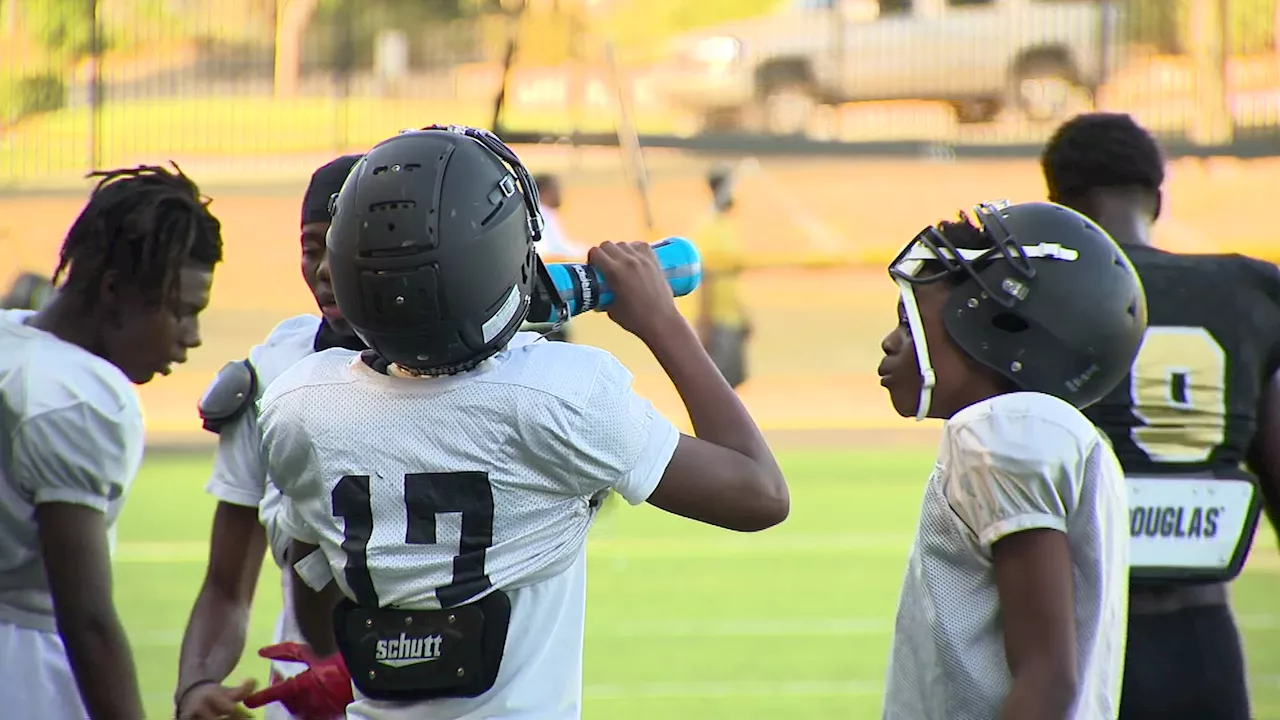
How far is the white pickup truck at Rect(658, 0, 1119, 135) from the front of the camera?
23.0m

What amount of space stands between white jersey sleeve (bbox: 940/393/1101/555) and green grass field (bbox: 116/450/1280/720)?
392cm

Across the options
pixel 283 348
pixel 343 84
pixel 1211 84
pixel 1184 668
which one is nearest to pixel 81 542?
pixel 283 348

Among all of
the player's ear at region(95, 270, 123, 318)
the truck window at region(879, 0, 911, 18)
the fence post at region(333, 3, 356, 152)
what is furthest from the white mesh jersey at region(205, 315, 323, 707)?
the truck window at region(879, 0, 911, 18)

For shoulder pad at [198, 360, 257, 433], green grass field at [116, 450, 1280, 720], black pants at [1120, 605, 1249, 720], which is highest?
shoulder pad at [198, 360, 257, 433]

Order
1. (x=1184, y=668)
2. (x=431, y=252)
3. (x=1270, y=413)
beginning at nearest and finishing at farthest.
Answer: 1. (x=431, y=252)
2. (x=1184, y=668)
3. (x=1270, y=413)

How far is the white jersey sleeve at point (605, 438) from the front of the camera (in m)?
2.09

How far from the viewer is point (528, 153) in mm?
23312

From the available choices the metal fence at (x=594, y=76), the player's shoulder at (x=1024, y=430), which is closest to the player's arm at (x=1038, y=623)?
the player's shoulder at (x=1024, y=430)

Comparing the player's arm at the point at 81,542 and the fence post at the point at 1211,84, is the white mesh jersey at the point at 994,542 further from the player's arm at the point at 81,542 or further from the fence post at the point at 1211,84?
the fence post at the point at 1211,84

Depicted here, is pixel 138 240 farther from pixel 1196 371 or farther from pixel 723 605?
pixel 723 605

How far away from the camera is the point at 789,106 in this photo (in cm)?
2438

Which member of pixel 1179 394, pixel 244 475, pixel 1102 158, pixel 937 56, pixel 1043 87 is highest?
pixel 937 56

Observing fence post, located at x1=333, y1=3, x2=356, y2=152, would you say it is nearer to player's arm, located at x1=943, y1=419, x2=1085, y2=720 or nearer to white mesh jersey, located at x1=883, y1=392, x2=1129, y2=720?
white mesh jersey, located at x1=883, y1=392, x2=1129, y2=720

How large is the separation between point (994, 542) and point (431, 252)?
0.91 metres
